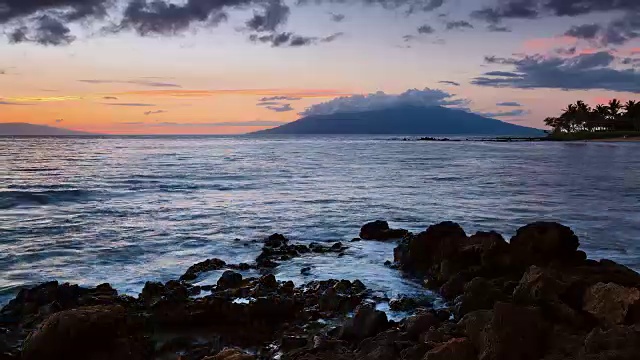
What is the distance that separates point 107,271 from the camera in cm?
1589

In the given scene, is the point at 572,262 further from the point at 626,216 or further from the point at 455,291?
the point at 626,216

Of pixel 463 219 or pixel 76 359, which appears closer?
pixel 76 359

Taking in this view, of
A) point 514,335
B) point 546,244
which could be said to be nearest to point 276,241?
point 546,244

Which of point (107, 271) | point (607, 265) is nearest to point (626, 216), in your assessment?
point (607, 265)

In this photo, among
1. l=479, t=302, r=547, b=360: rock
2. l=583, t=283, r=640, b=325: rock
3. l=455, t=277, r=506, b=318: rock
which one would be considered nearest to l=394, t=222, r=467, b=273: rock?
l=455, t=277, r=506, b=318: rock

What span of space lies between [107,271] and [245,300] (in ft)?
19.5

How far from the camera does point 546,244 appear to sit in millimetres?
13086

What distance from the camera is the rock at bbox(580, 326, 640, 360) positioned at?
6.35 meters

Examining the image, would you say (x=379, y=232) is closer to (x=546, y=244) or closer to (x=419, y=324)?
(x=546, y=244)

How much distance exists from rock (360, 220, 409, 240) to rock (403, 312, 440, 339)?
406 inches

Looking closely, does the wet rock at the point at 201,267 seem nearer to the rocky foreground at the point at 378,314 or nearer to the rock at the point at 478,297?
the rocky foreground at the point at 378,314

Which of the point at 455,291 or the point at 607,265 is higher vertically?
the point at 607,265

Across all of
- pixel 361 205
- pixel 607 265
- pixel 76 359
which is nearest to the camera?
pixel 76 359

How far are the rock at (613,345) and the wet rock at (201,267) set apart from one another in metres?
10.5
